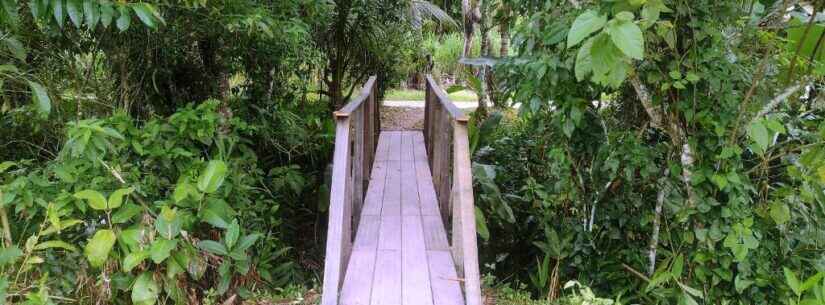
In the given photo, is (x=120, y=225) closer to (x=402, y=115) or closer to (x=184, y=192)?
(x=184, y=192)

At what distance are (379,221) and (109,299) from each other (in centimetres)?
163

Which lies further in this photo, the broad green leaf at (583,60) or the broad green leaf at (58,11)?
the broad green leaf at (58,11)

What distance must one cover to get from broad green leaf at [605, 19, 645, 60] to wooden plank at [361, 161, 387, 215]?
260 cm

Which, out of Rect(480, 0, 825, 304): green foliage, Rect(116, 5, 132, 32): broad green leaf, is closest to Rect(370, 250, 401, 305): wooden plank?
Rect(480, 0, 825, 304): green foliage

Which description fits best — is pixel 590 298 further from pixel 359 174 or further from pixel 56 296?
pixel 56 296

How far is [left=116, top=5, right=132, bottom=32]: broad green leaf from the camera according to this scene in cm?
269

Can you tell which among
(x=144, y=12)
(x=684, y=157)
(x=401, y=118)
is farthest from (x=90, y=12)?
(x=401, y=118)

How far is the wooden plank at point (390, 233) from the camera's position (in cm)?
330

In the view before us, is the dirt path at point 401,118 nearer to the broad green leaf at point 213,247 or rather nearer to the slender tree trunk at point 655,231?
Answer: the slender tree trunk at point 655,231

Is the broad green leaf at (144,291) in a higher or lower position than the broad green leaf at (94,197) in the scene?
lower

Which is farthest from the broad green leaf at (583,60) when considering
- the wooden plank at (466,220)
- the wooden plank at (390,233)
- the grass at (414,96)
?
the grass at (414,96)

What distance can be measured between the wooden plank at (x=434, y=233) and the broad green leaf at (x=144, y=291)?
1.53 m

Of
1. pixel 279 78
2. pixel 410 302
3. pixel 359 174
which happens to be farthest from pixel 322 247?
pixel 410 302

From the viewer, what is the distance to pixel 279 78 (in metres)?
6.74
